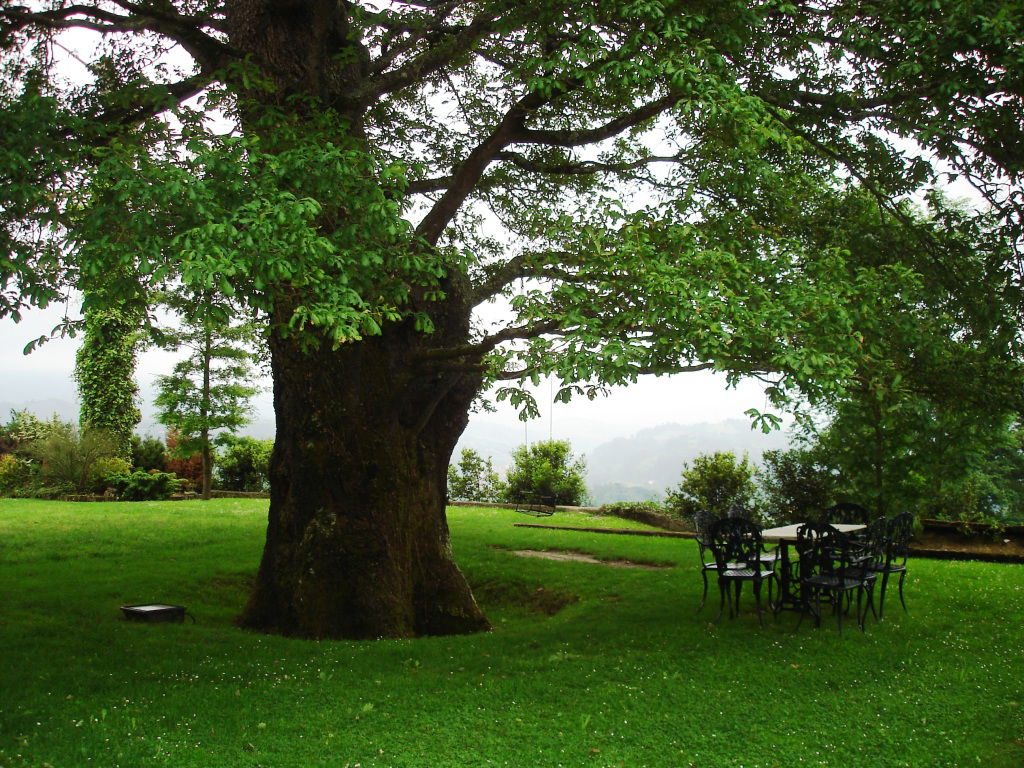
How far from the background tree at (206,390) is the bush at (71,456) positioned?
6.67 ft

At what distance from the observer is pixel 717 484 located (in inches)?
842

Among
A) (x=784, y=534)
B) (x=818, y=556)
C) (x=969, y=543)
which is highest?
(x=784, y=534)

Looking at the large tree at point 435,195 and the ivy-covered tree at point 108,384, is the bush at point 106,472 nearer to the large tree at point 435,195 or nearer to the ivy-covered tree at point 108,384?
the ivy-covered tree at point 108,384

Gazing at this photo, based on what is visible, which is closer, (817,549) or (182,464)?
(817,549)

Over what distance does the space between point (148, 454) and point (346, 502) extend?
659 inches

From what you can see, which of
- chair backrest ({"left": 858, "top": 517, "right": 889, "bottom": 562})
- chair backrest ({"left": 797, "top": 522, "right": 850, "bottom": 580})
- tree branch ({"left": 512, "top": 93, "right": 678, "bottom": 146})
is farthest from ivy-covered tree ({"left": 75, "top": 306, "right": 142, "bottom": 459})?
chair backrest ({"left": 858, "top": 517, "right": 889, "bottom": 562})

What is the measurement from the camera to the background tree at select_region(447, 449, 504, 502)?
2531 centimetres

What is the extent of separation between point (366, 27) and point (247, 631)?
22.1 feet

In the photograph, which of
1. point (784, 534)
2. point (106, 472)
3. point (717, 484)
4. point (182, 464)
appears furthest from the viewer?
point (182, 464)

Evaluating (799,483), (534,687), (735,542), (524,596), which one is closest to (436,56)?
(735,542)

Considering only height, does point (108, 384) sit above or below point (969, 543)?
above

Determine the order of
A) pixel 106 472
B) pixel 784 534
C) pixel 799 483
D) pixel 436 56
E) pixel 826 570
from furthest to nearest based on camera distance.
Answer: pixel 106 472 < pixel 799 483 < pixel 784 534 < pixel 436 56 < pixel 826 570

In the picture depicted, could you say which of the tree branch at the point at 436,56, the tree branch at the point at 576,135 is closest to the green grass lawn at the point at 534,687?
the tree branch at the point at 576,135

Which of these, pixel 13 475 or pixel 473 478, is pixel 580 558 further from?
pixel 13 475
